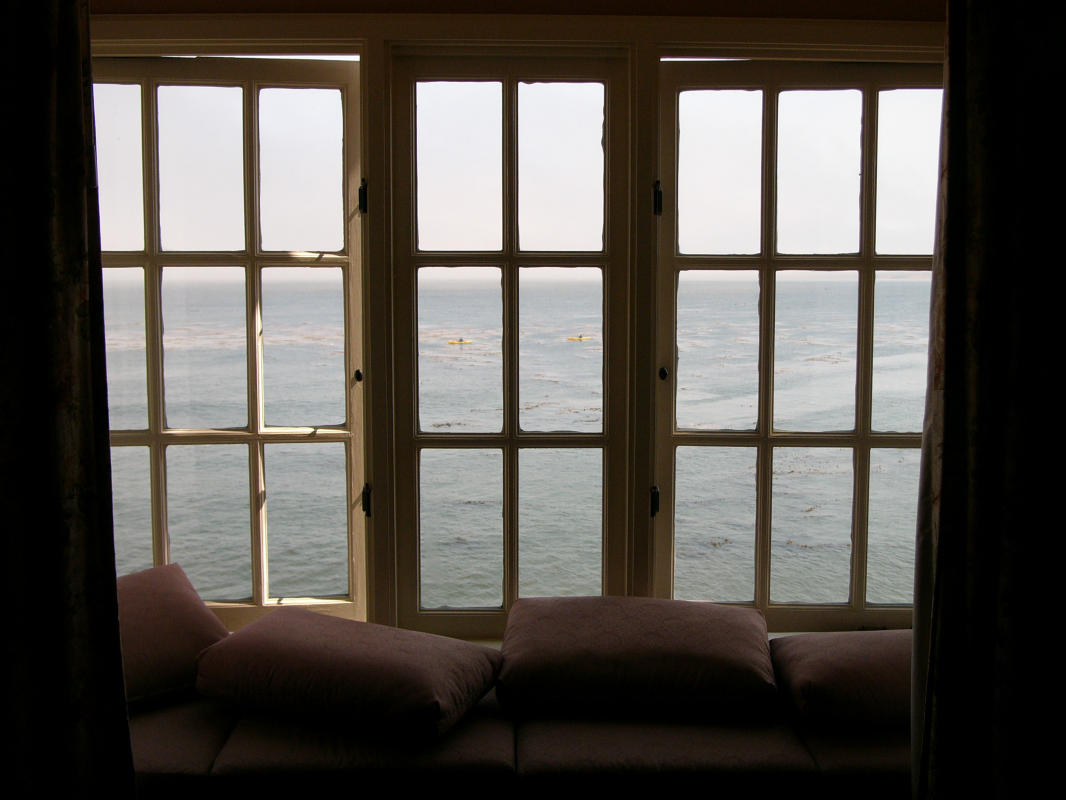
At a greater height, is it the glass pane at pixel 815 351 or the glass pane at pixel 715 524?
the glass pane at pixel 815 351

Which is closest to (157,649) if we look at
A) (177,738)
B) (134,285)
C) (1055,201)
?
(177,738)

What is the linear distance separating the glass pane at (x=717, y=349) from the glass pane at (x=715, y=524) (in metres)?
0.11

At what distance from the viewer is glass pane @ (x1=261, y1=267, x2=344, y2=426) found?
267cm

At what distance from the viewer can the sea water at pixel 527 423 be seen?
2670mm

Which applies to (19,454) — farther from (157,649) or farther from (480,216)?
(480,216)

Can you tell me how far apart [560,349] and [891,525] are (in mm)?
1170

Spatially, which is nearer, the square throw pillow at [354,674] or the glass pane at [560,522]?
the square throw pillow at [354,674]

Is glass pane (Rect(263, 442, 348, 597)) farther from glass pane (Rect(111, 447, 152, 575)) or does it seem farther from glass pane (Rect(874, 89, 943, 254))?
glass pane (Rect(874, 89, 943, 254))

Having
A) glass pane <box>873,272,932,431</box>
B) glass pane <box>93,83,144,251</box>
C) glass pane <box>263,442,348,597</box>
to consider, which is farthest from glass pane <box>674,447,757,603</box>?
glass pane <box>93,83,144,251</box>

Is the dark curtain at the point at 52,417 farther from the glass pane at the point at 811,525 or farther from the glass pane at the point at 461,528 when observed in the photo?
the glass pane at the point at 811,525

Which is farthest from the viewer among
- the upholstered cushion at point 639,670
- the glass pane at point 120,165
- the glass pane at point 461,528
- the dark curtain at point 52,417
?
the glass pane at point 461,528

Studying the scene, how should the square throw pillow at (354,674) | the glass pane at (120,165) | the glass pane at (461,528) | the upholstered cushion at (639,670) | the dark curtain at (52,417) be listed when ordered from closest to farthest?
1. the dark curtain at (52,417)
2. the square throw pillow at (354,674)
3. the upholstered cushion at (639,670)
4. the glass pane at (120,165)
5. the glass pane at (461,528)

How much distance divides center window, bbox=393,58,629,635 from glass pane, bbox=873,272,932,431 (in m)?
0.79

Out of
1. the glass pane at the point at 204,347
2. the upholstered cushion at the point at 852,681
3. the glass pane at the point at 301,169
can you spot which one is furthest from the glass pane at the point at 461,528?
the upholstered cushion at the point at 852,681
